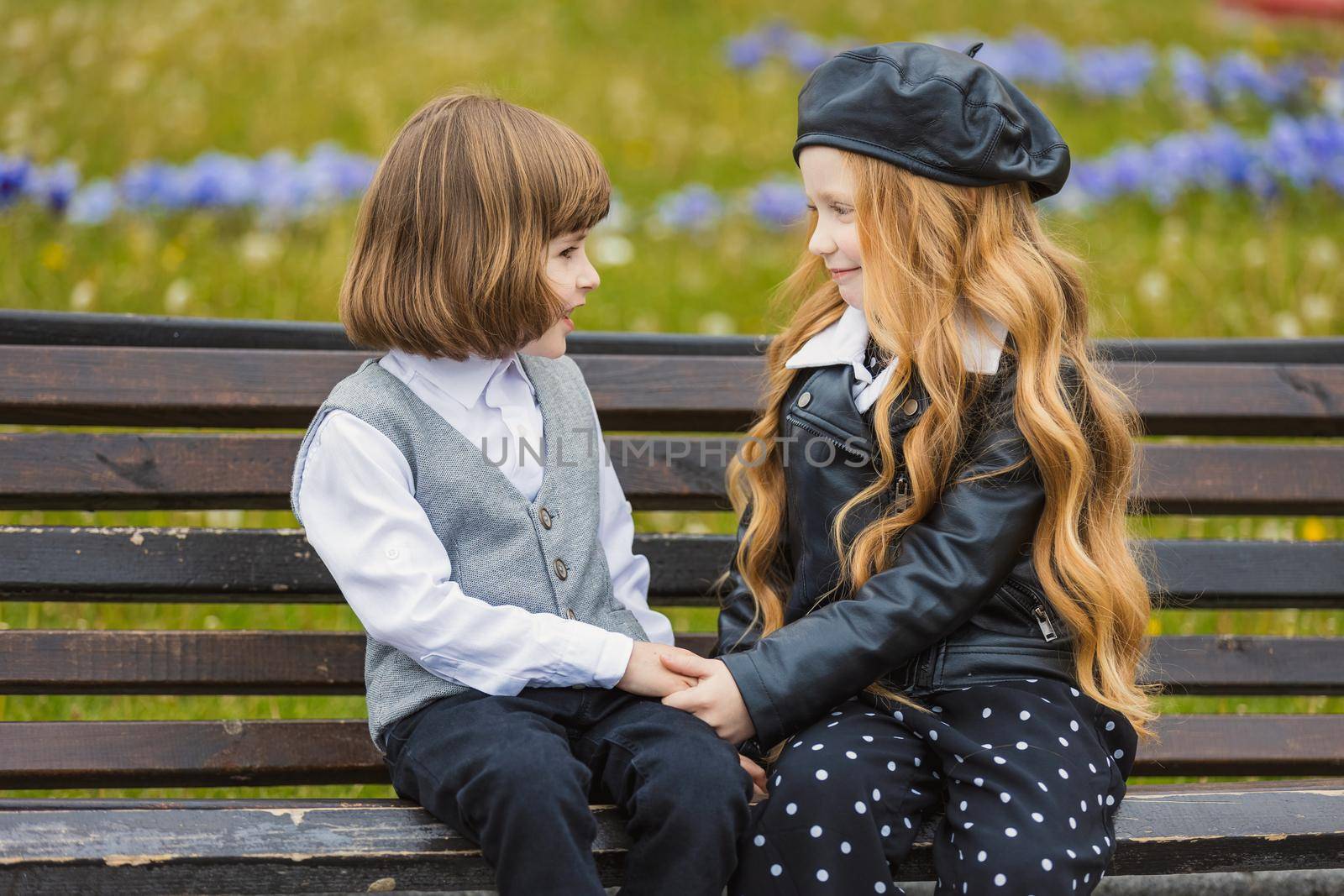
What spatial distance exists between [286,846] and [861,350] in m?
1.13

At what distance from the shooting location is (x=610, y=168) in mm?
5910

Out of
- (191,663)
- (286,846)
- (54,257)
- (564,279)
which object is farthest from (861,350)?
(54,257)

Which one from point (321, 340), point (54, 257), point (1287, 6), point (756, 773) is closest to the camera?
point (756, 773)

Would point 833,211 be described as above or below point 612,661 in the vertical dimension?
above

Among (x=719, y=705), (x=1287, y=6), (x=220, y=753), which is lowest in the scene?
(x=220, y=753)

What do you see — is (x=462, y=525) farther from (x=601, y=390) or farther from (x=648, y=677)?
(x=601, y=390)

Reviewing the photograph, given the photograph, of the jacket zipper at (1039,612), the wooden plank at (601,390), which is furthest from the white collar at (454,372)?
the jacket zipper at (1039,612)

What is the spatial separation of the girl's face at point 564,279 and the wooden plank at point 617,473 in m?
0.44

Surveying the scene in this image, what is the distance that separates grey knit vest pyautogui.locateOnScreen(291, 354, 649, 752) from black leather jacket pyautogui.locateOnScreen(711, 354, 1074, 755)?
0.31 meters

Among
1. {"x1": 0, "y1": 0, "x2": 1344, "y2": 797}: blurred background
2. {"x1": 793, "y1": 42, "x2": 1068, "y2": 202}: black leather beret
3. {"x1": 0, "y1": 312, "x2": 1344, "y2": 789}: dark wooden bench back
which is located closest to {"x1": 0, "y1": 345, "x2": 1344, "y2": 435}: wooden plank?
{"x1": 0, "y1": 312, "x2": 1344, "y2": 789}: dark wooden bench back

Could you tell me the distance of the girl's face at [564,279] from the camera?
6.96 feet

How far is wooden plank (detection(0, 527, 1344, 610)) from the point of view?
236 centimetres

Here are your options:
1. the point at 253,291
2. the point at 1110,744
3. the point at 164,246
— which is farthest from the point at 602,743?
the point at 164,246

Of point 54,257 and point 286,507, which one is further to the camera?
point 54,257
